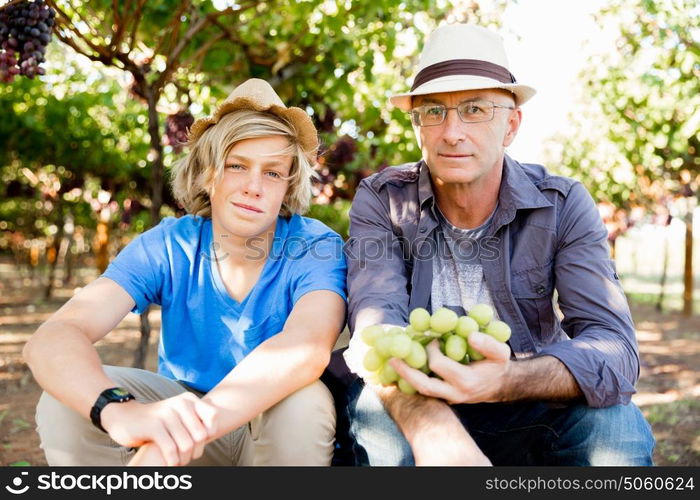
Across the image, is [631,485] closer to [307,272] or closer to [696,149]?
[307,272]

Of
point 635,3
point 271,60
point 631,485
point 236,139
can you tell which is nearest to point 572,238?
point 631,485

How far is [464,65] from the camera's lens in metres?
2.66

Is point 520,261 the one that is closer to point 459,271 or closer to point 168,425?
point 459,271

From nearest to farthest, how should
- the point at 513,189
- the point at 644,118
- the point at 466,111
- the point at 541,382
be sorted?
1. the point at 541,382
2. the point at 466,111
3. the point at 513,189
4. the point at 644,118

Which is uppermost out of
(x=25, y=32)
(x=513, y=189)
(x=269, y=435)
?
(x=25, y=32)

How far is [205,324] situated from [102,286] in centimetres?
43

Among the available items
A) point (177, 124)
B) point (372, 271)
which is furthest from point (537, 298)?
point (177, 124)

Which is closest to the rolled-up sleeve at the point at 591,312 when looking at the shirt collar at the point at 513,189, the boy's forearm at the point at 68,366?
the shirt collar at the point at 513,189

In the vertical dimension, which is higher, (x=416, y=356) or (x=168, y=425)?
(x=416, y=356)

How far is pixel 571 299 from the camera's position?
2.50m

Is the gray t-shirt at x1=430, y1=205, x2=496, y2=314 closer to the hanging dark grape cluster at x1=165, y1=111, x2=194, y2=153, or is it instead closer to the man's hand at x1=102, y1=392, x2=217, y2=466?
the man's hand at x1=102, y1=392, x2=217, y2=466

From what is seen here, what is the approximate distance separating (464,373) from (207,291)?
3.89ft

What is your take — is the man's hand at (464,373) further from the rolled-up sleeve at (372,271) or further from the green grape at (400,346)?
the rolled-up sleeve at (372,271)

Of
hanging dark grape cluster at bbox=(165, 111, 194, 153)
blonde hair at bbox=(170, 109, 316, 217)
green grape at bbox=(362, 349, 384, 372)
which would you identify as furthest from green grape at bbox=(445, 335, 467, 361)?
hanging dark grape cluster at bbox=(165, 111, 194, 153)
